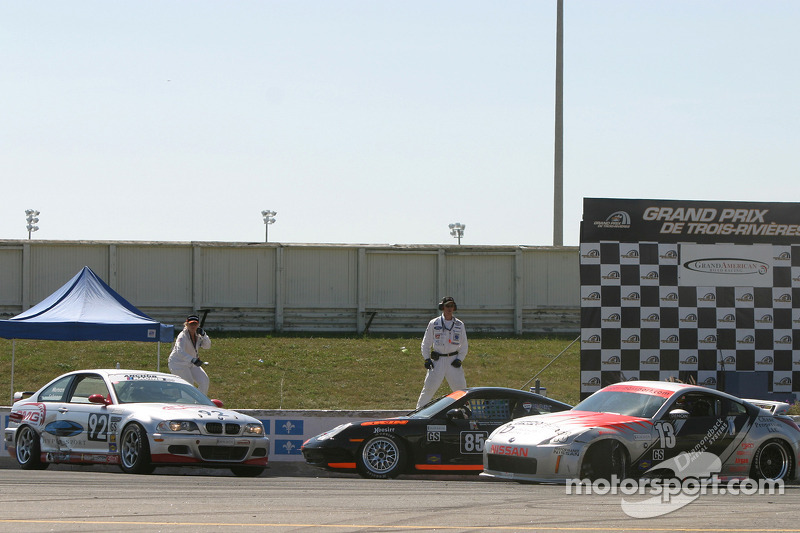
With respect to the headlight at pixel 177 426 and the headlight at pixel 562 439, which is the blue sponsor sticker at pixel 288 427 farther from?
the headlight at pixel 562 439

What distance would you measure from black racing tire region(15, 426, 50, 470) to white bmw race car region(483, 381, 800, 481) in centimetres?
499

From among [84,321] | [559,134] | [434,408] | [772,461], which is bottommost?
[772,461]

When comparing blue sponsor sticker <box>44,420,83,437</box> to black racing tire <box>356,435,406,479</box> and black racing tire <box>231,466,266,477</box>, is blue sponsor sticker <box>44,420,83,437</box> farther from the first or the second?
black racing tire <box>356,435,406,479</box>

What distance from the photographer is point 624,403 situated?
33.7 feet

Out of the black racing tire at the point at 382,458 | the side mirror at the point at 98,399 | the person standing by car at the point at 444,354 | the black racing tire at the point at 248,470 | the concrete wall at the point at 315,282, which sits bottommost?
the black racing tire at the point at 248,470

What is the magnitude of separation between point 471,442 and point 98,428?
3.94 m

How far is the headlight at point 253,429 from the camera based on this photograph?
10688mm

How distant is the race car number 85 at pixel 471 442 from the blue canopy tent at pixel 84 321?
226 inches

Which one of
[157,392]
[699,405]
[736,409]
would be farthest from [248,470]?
[736,409]

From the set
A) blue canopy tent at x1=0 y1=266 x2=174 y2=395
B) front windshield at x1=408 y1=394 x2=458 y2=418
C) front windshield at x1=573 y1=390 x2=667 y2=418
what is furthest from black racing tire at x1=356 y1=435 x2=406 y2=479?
blue canopy tent at x1=0 y1=266 x2=174 y2=395

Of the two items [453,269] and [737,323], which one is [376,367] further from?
[737,323]

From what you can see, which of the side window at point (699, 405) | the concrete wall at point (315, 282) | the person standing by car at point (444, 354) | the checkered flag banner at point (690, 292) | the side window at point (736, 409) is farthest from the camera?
the concrete wall at point (315, 282)

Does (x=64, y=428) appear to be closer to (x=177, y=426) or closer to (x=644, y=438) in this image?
Result: (x=177, y=426)

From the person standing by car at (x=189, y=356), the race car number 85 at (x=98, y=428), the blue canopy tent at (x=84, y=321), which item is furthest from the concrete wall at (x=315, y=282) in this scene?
the race car number 85 at (x=98, y=428)
